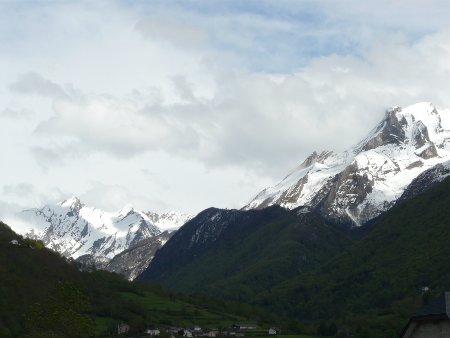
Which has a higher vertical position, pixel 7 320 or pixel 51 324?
pixel 7 320

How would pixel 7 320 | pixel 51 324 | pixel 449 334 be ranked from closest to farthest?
1. pixel 449 334
2. pixel 51 324
3. pixel 7 320

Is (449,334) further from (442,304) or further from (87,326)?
(87,326)

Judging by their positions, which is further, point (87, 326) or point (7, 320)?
point (7, 320)

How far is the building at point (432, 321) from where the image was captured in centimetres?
2305

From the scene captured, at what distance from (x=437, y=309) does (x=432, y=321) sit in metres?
0.37

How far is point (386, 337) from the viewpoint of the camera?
19838 centimetres

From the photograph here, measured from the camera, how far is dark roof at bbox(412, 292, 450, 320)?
75.3ft

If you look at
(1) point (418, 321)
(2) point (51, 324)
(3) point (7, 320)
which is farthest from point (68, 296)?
(3) point (7, 320)

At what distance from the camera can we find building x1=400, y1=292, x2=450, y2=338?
23.0 metres

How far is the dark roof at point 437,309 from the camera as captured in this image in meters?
23.0

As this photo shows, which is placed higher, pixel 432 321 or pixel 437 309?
pixel 437 309

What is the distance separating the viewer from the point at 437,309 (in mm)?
23297

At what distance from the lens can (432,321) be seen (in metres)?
23.4

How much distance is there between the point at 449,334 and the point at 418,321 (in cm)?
92
